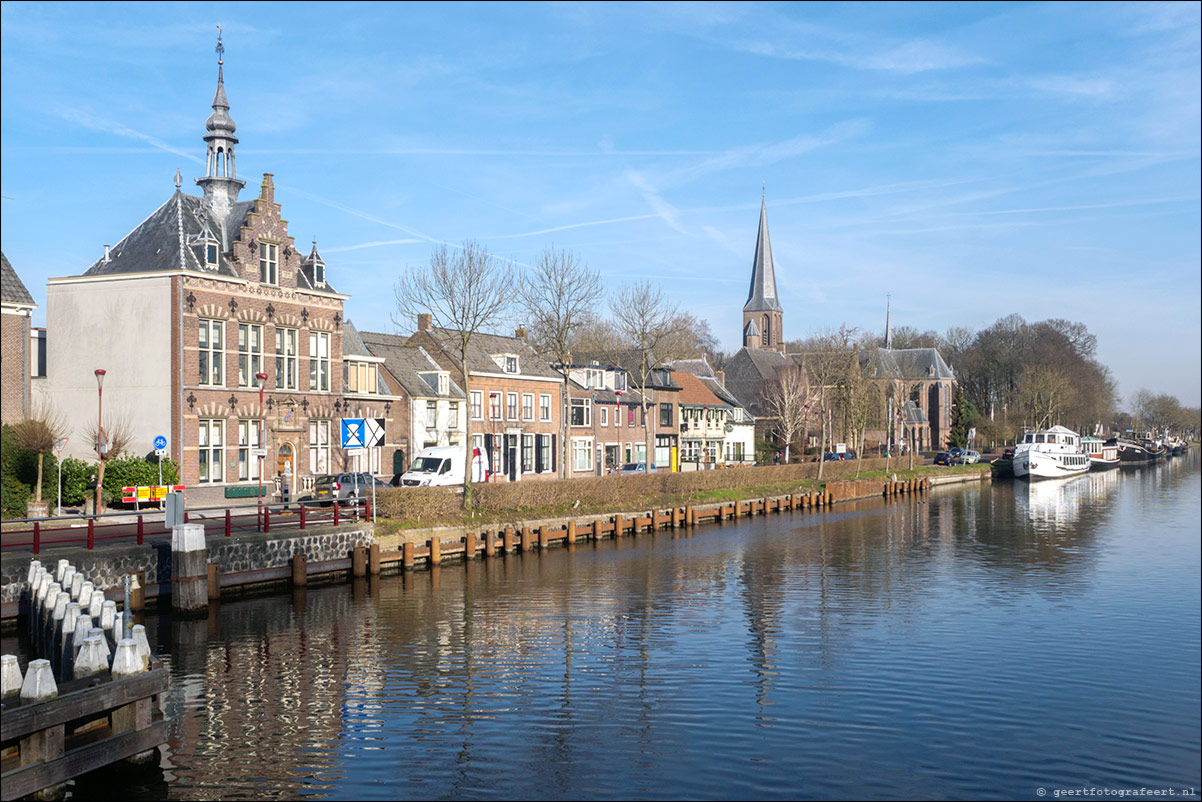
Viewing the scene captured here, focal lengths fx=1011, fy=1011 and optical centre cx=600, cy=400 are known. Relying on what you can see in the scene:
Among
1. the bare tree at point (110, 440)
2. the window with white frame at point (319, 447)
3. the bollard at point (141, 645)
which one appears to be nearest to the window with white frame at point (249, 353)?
the window with white frame at point (319, 447)

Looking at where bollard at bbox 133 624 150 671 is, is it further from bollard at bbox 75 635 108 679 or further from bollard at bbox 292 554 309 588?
bollard at bbox 292 554 309 588

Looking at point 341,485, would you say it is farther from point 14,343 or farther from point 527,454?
point 527,454

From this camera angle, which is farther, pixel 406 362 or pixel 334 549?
pixel 406 362

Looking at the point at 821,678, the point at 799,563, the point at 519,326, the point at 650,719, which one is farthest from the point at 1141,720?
the point at 519,326

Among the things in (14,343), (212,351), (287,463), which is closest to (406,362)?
(287,463)

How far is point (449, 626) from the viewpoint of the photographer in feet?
78.4

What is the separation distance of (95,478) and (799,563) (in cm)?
2561

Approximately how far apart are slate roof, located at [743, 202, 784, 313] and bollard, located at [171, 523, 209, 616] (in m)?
112

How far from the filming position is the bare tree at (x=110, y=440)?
36281 millimetres

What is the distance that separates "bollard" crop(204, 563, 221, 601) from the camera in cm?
2566

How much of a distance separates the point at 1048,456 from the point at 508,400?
179 ft

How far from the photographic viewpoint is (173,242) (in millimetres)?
41031

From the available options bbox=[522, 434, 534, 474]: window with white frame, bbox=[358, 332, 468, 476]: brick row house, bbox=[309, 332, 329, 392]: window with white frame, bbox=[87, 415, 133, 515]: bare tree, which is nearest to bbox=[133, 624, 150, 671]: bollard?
bbox=[87, 415, 133, 515]: bare tree

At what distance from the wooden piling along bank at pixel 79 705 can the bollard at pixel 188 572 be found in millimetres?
7566
